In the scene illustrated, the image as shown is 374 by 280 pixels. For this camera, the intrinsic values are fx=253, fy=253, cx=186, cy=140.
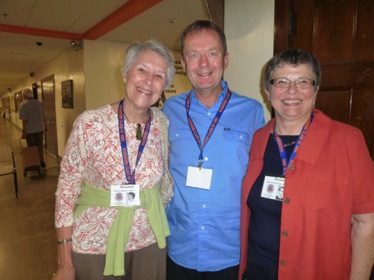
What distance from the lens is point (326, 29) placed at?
4.84ft

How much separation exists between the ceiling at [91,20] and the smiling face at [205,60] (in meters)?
1.59

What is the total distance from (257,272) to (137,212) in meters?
0.66

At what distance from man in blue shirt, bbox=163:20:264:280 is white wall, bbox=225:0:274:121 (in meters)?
0.50

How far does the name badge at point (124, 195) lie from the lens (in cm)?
126

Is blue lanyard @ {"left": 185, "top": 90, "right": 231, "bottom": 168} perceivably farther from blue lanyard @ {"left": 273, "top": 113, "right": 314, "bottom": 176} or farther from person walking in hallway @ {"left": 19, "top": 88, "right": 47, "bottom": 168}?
person walking in hallway @ {"left": 19, "top": 88, "right": 47, "bottom": 168}

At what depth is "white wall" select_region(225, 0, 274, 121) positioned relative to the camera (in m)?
1.82

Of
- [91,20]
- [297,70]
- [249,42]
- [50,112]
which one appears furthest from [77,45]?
[297,70]

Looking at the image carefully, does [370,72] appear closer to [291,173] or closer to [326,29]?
[326,29]

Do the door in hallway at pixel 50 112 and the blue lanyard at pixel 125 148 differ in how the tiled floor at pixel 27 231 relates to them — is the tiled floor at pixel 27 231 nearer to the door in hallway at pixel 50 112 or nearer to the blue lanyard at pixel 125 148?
the blue lanyard at pixel 125 148

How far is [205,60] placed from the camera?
141 cm

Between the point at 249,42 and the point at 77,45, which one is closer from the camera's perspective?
the point at 249,42

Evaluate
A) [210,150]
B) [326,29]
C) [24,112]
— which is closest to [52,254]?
[210,150]

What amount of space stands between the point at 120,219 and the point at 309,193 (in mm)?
880

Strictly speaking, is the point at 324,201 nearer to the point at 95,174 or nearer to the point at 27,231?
the point at 95,174
